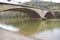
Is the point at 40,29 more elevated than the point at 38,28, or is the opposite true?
the point at 40,29

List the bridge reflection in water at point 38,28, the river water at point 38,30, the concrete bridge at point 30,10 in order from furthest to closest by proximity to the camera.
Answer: the concrete bridge at point 30,10, the bridge reflection in water at point 38,28, the river water at point 38,30

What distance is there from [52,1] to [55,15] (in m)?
14.3

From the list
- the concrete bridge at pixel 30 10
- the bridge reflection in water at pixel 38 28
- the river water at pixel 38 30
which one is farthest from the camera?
the concrete bridge at pixel 30 10

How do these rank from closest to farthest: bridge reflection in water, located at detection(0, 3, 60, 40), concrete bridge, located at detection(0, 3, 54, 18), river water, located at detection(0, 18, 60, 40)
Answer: river water, located at detection(0, 18, 60, 40), bridge reflection in water, located at detection(0, 3, 60, 40), concrete bridge, located at detection(0, 3, 54, 18)

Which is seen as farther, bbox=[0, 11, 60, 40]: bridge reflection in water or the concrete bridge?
the concrete bridge

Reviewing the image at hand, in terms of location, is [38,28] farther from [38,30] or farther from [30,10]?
[30,10]

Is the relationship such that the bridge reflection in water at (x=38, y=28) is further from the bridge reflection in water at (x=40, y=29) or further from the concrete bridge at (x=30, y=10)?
the concrete bridge at (x=30, y=10)

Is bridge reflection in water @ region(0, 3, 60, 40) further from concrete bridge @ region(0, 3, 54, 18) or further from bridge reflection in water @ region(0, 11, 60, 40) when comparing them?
concrete bridge @ region(0, 3, 54, 18)

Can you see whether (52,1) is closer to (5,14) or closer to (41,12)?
(5,14)

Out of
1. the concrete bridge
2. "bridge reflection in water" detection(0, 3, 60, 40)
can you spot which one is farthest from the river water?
the concrete bridge

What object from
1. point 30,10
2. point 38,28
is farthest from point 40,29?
point 30,10

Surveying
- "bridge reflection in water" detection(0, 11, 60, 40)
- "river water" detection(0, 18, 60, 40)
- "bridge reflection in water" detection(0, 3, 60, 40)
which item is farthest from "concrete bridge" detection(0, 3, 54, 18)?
"river water" detection(0, 18, 60, 40)

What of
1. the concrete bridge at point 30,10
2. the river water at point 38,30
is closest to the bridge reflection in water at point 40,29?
the river water at point 38,30

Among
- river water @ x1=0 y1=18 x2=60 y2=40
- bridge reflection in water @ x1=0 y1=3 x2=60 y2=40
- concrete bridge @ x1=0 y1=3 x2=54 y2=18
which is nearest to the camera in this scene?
river water @ x1=0 y1=18 x2=60 y2=40
